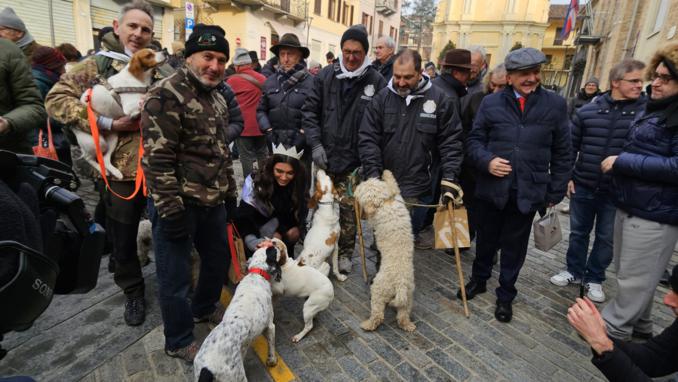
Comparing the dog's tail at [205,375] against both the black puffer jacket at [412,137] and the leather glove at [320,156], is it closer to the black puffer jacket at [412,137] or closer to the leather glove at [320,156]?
the black puffer jacket at [412,137]

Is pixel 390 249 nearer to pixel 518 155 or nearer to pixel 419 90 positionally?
pixel 518 155

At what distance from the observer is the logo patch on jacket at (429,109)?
354 centimetres

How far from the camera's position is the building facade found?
40.2 meters

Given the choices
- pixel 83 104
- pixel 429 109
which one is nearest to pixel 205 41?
pixel 83 104

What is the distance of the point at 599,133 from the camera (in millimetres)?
3869

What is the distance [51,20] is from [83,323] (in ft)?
49.1

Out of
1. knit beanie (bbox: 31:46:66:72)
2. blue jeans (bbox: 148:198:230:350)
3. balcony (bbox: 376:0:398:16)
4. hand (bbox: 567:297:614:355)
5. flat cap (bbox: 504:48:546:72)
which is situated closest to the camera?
hand (bbox: 567:297:614:355)

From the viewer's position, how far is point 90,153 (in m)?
2.67

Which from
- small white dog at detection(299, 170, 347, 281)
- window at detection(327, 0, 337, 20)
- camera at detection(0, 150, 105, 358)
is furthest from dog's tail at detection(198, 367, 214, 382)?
window at detection(327, 0, 337, 20)

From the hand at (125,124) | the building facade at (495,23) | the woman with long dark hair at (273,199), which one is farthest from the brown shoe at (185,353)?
the building facade at (495,23)

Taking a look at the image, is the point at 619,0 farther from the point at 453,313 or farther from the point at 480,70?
the point at 453,313

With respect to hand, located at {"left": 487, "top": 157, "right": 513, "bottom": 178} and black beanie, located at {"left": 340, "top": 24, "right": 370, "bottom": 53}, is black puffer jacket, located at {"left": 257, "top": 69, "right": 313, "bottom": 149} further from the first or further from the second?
hand, located at {"left": 487, "top": 157, "right": 513, "bottom": 178}

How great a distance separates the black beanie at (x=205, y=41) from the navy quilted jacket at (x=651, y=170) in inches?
129

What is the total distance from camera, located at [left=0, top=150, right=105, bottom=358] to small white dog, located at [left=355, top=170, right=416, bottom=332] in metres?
2.19
